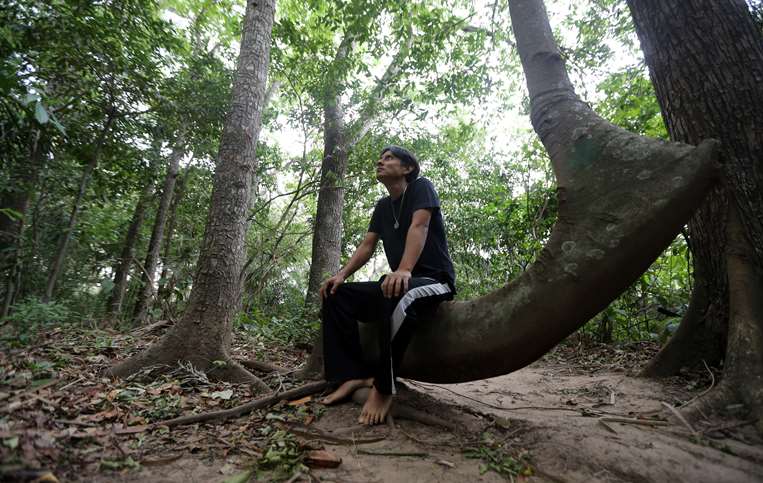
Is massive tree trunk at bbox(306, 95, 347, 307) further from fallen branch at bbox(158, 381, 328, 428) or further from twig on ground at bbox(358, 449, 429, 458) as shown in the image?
twig on ground at bbox(358, 449, 429, 458)

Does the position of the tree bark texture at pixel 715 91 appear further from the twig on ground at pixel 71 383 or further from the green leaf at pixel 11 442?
the twig on ground at pixel 71 383

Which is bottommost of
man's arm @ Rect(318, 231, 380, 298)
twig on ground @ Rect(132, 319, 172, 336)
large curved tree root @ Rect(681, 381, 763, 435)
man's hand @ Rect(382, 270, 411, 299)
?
large curved tree root @ Rect(681, 381, 763, 435)

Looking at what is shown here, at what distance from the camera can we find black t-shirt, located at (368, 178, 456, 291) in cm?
279

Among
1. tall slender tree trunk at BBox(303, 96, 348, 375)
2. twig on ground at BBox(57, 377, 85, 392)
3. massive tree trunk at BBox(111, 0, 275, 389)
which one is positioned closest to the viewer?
twig on ground at BBox(57, 377, 85, 392)

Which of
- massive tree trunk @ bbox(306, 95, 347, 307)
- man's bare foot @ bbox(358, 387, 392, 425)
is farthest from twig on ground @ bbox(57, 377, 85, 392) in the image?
massive tree trunk @ bbox(306, 95, 347, 307)

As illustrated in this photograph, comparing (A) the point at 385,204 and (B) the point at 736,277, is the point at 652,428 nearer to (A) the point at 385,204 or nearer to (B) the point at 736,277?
(B) the point at 736,277

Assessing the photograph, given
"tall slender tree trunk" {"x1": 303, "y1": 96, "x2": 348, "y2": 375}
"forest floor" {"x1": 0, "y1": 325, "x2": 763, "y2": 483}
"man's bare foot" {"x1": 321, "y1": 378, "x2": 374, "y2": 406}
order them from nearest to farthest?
"forest floor" {"x1": 0, "y1": 325, "x2": 763, "y2": 483}
"man's bare foot" {"x1": 321, "y1": 378, "x2": 374, "y2": 406}
"tall slender tree trunk" {"x1": 303, "y1": 96, "x2": 348, "y2": 375}

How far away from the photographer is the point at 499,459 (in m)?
1.92

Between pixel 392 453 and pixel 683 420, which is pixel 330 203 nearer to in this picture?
pixel 392 453

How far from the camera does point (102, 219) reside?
308 inches

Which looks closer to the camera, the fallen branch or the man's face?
the fallen branch

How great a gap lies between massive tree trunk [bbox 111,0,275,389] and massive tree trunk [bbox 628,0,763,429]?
11.3ft

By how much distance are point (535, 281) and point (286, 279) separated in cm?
1210

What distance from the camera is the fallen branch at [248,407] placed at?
92.6 inches
